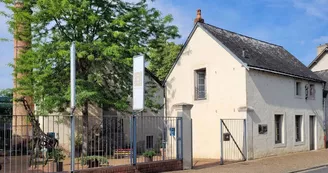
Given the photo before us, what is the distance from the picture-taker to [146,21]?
57.9 feet

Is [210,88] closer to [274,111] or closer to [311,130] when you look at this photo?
[274,111]

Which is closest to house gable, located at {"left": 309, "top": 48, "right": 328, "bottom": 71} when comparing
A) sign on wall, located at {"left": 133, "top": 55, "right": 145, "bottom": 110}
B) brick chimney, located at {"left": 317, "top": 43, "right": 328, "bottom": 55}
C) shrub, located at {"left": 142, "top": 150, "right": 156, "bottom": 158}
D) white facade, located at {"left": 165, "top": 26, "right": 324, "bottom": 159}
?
brick chimney, located at {"left": 317, "top": 43, "right": 328, "bottom": 55}

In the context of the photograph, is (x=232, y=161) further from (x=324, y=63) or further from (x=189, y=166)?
(x=324, y=63)

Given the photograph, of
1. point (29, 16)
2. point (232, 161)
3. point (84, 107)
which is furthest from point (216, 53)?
point (29, 16)

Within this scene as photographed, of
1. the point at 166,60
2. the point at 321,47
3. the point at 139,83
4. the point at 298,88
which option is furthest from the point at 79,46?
the point at 321,47

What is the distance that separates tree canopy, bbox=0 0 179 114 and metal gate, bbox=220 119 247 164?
4918 mm

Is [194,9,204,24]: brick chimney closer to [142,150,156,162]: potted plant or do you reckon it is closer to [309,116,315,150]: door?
[309,116,315,150]: door

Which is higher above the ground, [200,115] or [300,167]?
[200,115]

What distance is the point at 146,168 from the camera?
41.2ft

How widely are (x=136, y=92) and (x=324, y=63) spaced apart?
23282 mm

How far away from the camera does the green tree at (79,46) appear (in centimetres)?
1523

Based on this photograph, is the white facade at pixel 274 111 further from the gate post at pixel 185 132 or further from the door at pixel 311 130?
A: the gate post at pixel 185 132

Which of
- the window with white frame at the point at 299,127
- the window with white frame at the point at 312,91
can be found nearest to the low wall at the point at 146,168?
the window with white frame at the point at 299,127

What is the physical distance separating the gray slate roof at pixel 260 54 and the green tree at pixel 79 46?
4.47 m
